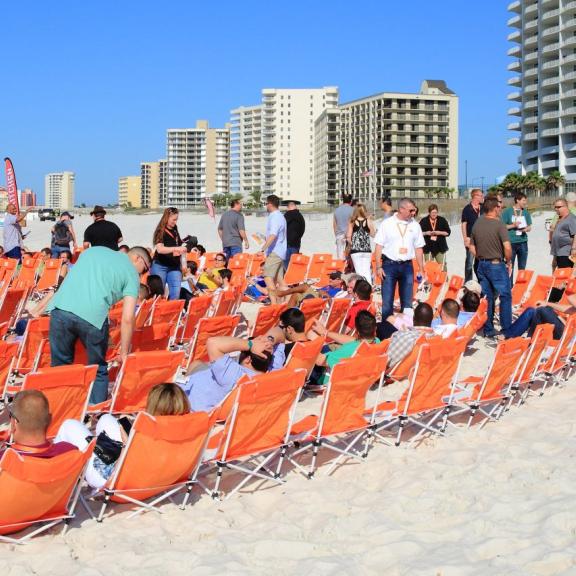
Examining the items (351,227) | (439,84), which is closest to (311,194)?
(439,84)

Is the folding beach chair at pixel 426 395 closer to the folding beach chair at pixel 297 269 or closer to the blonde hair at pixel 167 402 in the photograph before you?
the blonde hair at pixel 167 402

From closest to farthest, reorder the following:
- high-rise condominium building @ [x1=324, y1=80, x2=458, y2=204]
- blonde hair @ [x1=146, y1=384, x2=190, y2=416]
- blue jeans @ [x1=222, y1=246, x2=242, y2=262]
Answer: blonde hair @ [x1=146, y1=384, x2=190, y2=416], blue jeans @ [x1=222, y1=246, x2=242, y2=262], high-rise condominium building @ [x1=324, y1=80, x2=458, y2=204]

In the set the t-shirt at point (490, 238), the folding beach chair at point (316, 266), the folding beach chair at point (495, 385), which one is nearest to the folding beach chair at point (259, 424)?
the folding beach chair at point (495, 385)

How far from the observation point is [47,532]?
374 cm

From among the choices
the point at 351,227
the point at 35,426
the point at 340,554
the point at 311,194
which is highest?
the point at 311,194

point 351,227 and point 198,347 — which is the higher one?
point 351,227

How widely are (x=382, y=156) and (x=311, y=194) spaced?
4142 centimetres

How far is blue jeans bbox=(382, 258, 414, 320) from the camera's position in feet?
27.8

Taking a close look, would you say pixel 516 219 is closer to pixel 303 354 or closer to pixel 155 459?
pixel 303 354

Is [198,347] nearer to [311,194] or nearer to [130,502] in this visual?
[130,502]

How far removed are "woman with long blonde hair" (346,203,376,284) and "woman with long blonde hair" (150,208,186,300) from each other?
126 inches

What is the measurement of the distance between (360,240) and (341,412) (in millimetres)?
6658

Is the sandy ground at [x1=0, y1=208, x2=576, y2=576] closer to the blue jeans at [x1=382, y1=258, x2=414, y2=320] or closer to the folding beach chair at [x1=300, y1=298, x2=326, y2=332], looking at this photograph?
the folding beach chair at [x1=300, y1=298, x2=326, y2=332]

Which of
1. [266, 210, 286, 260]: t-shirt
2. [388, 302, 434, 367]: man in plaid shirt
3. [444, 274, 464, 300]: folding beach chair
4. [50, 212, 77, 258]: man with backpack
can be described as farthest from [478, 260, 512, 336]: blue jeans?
[50, 212, 77, 258]: man with backpack
